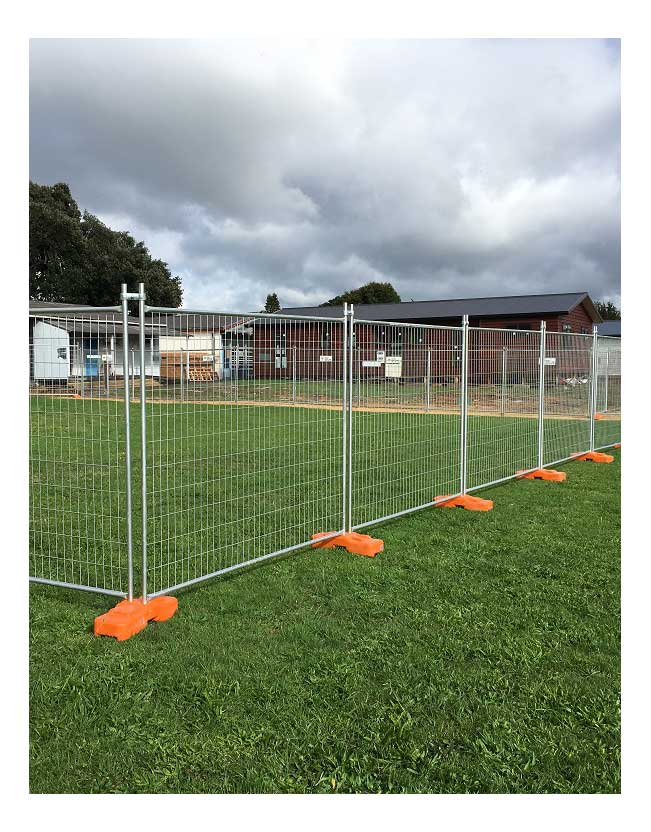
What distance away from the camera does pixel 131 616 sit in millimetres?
4344

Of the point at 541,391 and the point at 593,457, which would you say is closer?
the point at 541,391

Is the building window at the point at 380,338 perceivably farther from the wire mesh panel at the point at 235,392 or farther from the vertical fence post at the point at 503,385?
the vertical fence post at the point at 503,385

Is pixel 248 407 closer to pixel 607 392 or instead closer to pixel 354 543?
pixel 354 543

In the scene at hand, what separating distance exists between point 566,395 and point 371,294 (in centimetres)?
6844

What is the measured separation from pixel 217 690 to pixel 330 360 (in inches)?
130

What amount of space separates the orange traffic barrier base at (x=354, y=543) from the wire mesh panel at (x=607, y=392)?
7.57 meters

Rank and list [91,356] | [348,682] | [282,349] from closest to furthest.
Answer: [348,682] → [91,356] → [282,349]

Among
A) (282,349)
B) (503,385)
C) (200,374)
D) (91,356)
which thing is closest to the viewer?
(91,356)

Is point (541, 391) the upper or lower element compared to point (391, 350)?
lower

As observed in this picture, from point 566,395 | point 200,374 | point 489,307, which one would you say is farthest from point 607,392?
point 489,307

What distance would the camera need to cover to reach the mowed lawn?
294cm

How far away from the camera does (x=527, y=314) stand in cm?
3278

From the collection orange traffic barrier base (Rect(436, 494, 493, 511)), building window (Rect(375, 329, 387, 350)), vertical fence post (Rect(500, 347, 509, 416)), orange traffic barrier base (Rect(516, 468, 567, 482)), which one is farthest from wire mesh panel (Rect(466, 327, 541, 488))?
building window (Rect(375, 329, 387, 350))

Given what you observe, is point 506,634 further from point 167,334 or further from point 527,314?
point 527,314
